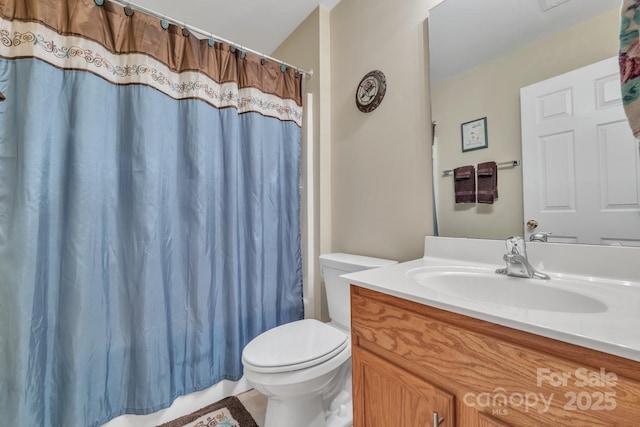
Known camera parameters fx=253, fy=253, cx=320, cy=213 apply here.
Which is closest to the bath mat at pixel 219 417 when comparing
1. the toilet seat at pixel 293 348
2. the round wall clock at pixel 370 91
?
the toilet seat at pixel 293 348

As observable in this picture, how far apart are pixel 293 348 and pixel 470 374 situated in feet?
2.30

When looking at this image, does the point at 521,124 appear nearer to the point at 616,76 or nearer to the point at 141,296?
the point at 616,76

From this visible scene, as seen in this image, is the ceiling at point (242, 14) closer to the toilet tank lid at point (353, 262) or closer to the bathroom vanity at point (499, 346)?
the toilet tank lid at point (353, 262)

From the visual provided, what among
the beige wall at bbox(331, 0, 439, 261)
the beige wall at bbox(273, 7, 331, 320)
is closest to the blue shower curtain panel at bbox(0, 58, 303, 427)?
the beige wall at bbox(273, 7, 331, 320)

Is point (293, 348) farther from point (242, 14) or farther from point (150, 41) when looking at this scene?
point (242, 14)

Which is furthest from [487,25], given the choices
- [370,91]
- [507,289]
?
[507,289]

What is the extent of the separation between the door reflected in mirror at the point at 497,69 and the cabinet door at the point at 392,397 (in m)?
0.63

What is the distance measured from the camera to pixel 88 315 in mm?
1041

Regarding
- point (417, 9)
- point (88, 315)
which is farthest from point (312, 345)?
point (417, 9)

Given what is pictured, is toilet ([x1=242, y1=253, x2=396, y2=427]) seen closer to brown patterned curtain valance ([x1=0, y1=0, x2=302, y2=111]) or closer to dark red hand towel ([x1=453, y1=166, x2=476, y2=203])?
dark red hand towel ([x1=453, y1=166, x2=476, y2=203])

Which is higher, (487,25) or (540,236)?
(487,25)

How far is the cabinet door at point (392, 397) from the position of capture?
608 mm

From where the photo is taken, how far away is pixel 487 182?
1.00 m

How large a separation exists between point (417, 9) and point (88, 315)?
78.9 inches
